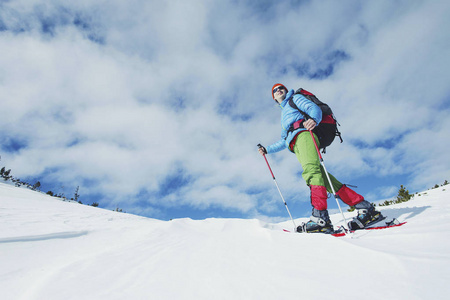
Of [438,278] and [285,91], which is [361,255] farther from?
[285,91]

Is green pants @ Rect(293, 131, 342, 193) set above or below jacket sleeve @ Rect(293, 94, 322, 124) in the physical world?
below

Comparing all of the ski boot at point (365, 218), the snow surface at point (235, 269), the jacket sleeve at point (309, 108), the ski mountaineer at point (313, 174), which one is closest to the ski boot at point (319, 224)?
the ski mountaineer at point (313, 174)

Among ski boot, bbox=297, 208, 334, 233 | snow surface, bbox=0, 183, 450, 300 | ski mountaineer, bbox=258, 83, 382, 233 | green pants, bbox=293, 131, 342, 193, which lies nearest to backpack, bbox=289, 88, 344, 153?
ski mountaineer, bbox=258, 83, 382, 233

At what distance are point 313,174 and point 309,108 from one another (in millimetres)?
1114

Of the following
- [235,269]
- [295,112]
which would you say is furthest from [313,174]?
[235,269]

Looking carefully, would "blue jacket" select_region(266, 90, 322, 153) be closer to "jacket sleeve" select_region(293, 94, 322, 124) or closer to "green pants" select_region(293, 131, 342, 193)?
"jacket sleeve" select_region(293, 94, 322, 124)

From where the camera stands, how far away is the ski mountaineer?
302cm

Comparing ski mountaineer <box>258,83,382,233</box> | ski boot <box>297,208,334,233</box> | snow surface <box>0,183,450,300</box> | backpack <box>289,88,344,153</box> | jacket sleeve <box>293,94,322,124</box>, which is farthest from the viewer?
backpack <box>289,88,344,153</box>

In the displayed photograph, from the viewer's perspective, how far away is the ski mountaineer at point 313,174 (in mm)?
3023

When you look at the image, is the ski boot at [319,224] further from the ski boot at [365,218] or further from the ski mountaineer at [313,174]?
the ski boot at [365,218]

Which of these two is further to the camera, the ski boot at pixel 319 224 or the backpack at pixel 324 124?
the backpack at pixel 324 124

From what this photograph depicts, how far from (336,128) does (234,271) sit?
3.40 metres

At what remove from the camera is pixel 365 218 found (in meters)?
3.16

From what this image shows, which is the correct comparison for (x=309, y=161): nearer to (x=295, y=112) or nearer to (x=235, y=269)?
(x=295, y=112)
